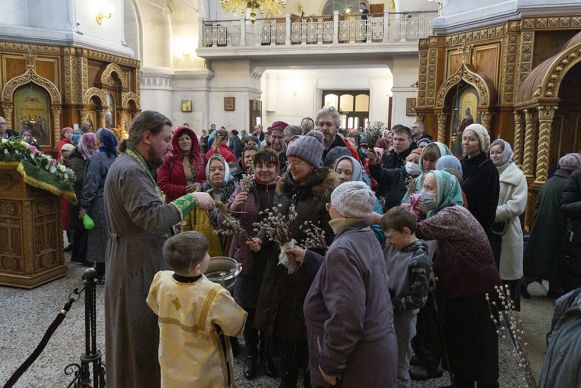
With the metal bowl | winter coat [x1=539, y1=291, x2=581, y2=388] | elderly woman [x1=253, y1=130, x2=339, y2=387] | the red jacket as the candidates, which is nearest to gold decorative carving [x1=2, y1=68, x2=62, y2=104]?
the red jacket

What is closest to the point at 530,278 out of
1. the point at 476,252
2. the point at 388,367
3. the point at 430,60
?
the point at 476,252

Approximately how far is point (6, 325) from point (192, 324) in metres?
3.07

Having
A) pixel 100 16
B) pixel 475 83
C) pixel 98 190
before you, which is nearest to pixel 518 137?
pixel 475 83

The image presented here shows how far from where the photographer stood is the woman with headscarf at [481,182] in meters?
3.92

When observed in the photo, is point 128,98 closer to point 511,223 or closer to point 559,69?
point 559,69

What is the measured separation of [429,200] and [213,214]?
Result: 1880mm

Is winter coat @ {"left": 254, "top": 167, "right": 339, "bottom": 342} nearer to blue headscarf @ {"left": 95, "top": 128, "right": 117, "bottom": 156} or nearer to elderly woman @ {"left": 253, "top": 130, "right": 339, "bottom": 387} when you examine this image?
elderly woman @ {"left": 253, "top": 130, "right": 339, "bottom": 387}

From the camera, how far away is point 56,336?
4188 mm

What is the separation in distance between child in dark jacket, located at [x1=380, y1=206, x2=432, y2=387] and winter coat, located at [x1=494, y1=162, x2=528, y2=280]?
186cm

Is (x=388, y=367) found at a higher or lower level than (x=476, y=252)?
lower

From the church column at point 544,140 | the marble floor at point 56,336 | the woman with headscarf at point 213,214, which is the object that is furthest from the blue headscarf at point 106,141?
the church column at point 544,140

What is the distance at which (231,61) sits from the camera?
766 inches

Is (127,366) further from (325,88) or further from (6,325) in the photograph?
(325,88)

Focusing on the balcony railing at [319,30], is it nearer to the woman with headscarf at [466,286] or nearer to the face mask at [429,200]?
the face mask at [429,200]
